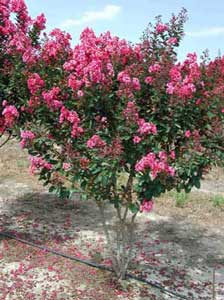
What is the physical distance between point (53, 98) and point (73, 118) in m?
0.38

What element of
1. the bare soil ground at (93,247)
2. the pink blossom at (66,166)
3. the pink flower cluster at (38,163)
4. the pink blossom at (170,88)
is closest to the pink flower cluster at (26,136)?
the pink flower cluster at (38,163)

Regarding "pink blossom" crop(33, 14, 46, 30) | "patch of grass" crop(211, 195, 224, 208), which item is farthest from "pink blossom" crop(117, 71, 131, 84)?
"patch of grass" crop(211, 195, 224, 208)

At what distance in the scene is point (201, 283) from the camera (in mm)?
5457

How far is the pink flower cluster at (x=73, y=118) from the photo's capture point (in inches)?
178

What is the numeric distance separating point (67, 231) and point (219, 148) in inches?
122

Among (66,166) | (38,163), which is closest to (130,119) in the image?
(66,166)

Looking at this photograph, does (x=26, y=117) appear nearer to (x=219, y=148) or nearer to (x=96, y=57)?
(x=96, y=57)

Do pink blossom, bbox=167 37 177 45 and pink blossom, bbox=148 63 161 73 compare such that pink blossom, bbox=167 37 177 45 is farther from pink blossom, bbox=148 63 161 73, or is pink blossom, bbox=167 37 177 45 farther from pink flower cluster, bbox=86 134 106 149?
pink flower cluster, bbox=86 134 106 149

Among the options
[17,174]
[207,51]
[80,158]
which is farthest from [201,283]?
[17,174]

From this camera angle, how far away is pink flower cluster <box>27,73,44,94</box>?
15.7 feet

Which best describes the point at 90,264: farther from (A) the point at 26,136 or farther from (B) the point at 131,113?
(B) the point at 131,113

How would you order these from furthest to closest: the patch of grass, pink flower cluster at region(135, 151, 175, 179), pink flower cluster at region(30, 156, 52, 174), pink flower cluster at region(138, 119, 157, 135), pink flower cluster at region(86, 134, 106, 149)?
1. the patch of grass
2. pink flower cluster at region(30, 156, 52, 174)
3. pink flower cluster at region(86, 134, 106, 149)
4. pink flower cluster at region(138, 119, 157, 135)
5. pink flower cluster at region(135, 151, 175, 179)

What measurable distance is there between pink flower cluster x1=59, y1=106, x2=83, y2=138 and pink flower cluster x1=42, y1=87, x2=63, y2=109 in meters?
0.14

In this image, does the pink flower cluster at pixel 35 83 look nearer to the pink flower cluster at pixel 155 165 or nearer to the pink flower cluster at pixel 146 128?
the pink flower cluster at pixel 146 128
